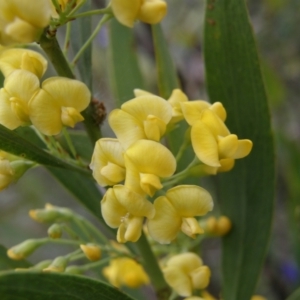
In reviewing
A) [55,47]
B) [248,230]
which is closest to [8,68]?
[55,47]

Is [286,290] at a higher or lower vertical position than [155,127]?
lower

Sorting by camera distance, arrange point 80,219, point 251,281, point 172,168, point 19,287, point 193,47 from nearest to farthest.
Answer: point 19,287, point 172,168, point 80,219, point 251,281, point 193,47

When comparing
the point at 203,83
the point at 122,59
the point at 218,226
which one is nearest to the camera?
the point at 218,226

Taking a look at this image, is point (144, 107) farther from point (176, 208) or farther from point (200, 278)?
point (200, 278)

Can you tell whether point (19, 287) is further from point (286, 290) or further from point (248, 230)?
point (286, 290)

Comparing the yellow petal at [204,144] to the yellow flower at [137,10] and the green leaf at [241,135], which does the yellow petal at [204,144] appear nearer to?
the yellow flower at [137,10]

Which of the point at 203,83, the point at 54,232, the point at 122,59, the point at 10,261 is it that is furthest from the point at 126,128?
the point at 203,83
